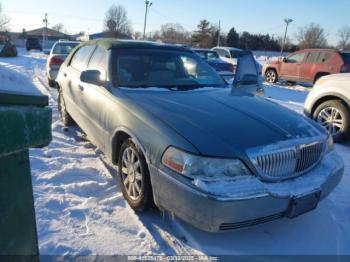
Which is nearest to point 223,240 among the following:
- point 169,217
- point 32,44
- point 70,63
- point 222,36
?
point 169,217

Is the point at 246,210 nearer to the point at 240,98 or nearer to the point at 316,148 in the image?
the point at 316,148

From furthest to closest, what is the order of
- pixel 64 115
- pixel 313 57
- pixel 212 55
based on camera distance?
pixel 212 55, pixel 313 57, pixel 64 115

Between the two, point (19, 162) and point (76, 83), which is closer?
point (19, 162)

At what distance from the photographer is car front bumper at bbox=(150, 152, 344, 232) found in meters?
2.53

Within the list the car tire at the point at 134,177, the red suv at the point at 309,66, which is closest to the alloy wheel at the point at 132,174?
the car tire at the point at 134,177

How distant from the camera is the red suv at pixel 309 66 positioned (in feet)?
44.7

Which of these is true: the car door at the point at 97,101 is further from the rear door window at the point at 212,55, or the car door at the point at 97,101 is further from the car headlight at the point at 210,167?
the rear door window at the point at 212,55

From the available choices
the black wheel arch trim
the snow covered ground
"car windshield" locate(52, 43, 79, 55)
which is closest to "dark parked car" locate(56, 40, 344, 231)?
the snow covered ground

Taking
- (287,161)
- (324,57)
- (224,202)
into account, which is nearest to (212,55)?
(324,57)

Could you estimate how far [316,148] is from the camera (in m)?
3.20

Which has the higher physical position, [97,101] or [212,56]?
[212,56]

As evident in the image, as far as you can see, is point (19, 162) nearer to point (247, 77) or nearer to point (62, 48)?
point (247, 77)

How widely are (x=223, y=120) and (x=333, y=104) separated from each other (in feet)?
12.6

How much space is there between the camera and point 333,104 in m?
6.16
